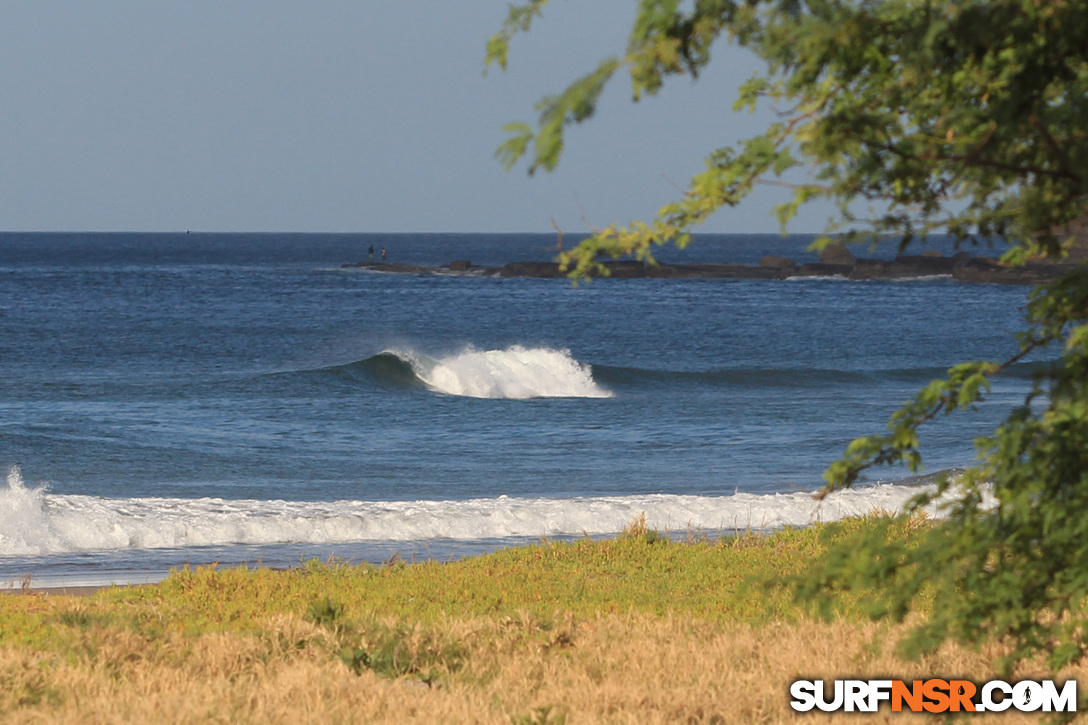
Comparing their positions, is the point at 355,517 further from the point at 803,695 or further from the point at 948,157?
the point at 948,157

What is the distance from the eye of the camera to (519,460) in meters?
21.2

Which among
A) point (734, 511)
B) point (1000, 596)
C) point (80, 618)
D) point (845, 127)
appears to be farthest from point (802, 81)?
point (734, 511)

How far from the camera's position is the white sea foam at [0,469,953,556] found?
14055 mm

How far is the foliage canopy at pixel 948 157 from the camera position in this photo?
3676 millimetres

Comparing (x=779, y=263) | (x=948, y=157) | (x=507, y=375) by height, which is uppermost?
(x=948, y=157)

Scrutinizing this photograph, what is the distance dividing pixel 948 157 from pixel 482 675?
405 cm

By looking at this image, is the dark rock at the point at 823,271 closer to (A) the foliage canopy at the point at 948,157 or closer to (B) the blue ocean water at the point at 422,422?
(B) the blue ocean water at the point at 422,422

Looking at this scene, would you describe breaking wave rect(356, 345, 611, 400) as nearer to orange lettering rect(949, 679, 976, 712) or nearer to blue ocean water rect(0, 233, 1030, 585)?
blue ocean water rect(0, 233, 1030, 585)

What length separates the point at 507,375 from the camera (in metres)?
36.8

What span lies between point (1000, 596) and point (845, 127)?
6.10 feet

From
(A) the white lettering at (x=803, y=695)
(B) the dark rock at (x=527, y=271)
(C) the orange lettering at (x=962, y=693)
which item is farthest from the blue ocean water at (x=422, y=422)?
(B) the dark rock at (x=527, y=271)

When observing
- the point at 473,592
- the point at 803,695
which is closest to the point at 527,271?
the point at 473,592

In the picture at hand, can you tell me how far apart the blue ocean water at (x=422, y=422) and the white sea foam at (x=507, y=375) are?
0.33 feet

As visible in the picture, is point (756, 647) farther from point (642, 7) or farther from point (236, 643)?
point (642, 7)
